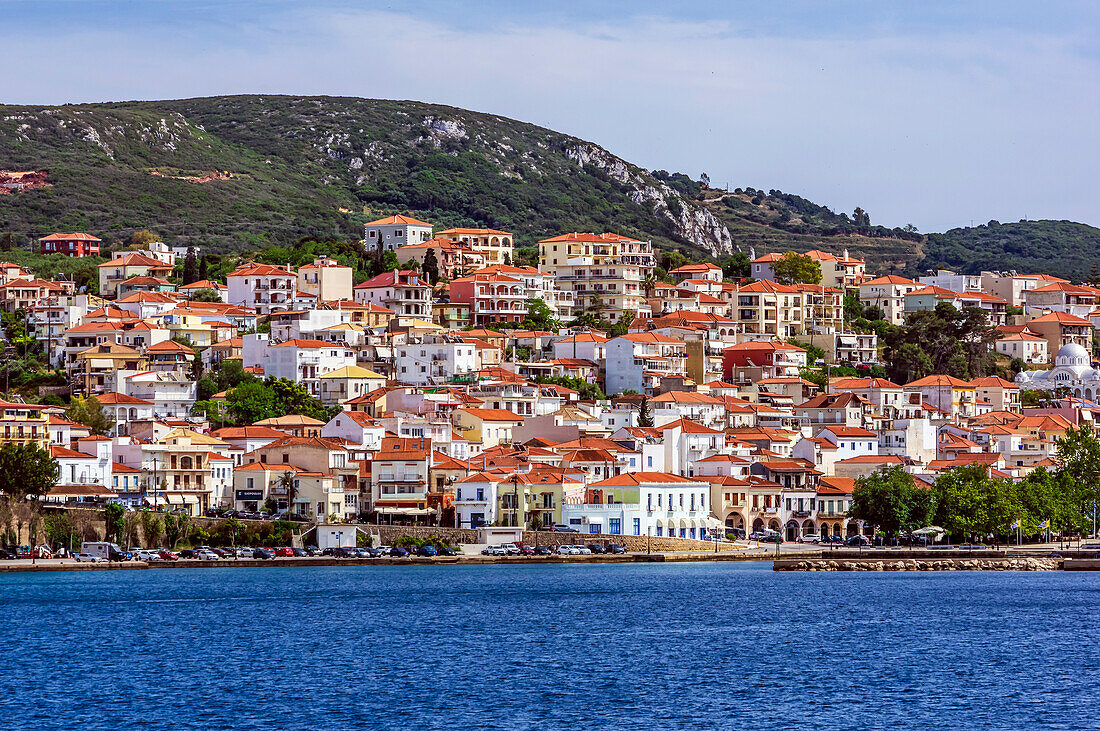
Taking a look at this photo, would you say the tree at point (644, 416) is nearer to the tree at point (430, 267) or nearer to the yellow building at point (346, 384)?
the yellow building at point (346, 384)

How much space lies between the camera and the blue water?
131 feet

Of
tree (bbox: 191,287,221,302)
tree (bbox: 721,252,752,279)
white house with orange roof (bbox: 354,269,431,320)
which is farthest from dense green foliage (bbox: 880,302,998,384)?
tree (bbox: 191,287,221,302)

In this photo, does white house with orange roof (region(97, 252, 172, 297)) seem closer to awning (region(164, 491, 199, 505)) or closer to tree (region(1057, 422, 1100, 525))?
awning (region(164, 491, 199, 505))

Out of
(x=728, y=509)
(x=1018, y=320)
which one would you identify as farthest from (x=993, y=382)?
(x=728, y=509)

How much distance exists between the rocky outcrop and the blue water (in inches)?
168

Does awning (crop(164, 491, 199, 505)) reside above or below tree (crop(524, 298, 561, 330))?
below

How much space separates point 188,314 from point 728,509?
37991 mm

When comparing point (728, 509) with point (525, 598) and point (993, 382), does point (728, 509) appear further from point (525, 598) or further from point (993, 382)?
point (993, 382)

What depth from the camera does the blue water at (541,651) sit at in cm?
3981

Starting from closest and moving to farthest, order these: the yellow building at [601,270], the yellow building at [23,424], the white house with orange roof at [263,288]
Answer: the yellow building at [23,424]
the white house with orange roof at [263,288]
the yellow building at [601,270]

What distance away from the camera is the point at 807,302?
12662cm

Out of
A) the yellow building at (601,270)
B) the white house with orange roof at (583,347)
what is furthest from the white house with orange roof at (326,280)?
the yellow building at (601,270)

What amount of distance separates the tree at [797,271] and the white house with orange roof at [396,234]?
28359mm

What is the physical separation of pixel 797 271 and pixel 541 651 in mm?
86908
